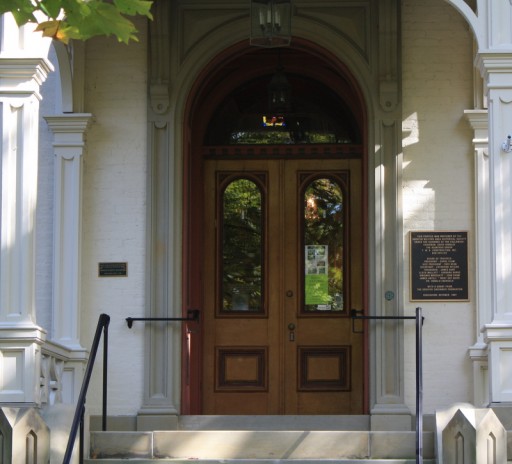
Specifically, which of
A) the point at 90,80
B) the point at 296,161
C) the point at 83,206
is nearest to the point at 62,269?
the point at 83,206

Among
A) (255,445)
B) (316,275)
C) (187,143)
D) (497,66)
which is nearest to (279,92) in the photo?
(187,143)

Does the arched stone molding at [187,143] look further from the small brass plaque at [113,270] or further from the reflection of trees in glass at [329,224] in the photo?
the reflection of trees in glass at [329,224]

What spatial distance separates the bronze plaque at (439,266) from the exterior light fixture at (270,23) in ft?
8.59

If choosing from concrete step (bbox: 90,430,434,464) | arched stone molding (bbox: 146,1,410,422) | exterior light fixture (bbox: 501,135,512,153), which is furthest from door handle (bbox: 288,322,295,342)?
exterior light fixture (bbox: 501,135,512,153)

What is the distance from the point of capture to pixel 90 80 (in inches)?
521

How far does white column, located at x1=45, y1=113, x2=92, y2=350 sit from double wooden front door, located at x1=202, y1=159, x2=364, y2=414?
1.58 metres

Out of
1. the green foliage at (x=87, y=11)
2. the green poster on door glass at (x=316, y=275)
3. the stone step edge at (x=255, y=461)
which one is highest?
the green foliage at (x=87, y=11)

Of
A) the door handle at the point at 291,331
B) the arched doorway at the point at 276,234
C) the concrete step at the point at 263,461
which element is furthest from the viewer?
the door handle at the point at 291,331

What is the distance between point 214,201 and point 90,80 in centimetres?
187

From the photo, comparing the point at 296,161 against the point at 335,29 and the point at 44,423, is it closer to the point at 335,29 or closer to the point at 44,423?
the point at 335,29

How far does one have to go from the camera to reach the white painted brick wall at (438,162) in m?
12.7

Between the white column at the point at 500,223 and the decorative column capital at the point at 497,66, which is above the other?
the decorative column capital at the point at 497,66

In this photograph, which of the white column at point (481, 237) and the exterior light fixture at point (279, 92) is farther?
the exterior light fixture at point (279, 92)

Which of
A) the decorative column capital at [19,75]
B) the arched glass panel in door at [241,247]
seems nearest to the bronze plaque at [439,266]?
the arched glass panel in door at [241,247]
